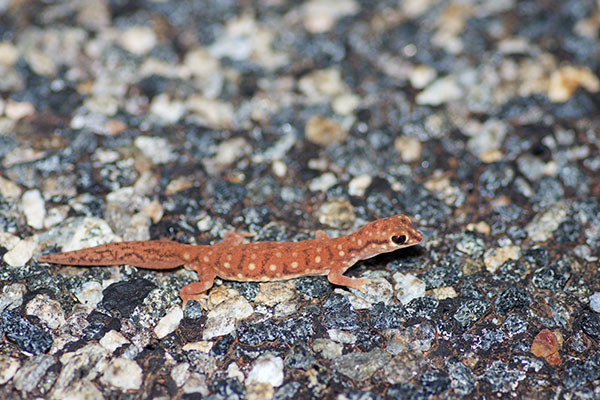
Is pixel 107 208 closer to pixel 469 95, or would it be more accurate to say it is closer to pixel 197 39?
pixel 197 39

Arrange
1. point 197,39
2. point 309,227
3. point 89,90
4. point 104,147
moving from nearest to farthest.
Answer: point 309,227 < point 104,147 < point 89,90 < point 197,39

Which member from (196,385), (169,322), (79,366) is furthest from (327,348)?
(79,366)

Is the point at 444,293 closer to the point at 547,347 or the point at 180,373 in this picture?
the point at 547,347

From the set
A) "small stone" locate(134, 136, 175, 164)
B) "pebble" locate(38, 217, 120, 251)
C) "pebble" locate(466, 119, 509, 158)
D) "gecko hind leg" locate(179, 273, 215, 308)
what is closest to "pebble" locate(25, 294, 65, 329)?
"pebble" locate(38, 217, 120, 251)

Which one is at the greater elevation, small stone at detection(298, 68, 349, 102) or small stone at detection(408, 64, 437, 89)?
small stone at detection(298, 68, 349, 102)

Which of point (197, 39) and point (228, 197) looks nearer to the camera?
point (228, 197)

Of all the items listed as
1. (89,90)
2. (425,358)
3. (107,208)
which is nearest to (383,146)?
(425,358)

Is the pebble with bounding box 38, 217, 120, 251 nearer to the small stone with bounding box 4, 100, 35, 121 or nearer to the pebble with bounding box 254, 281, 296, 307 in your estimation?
the pebble with bounding box 254, 281, 296, 307
